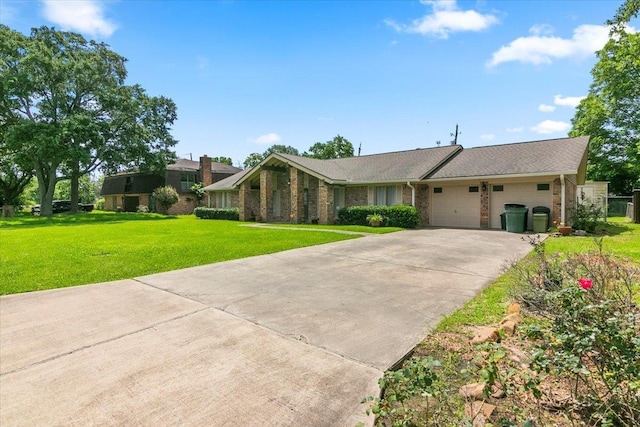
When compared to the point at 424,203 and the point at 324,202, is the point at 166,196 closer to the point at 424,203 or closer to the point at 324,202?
the point at 324,202

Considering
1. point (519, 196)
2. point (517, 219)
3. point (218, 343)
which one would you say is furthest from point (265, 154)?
point (218, 343)

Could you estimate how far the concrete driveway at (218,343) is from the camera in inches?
102

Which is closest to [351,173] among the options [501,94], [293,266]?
[501,94]

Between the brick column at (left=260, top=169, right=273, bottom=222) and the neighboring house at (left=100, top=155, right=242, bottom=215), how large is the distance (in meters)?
16.5

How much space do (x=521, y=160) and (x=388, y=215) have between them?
696cm

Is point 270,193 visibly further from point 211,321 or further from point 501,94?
point 211,321

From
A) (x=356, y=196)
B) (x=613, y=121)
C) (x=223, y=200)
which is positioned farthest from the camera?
(x=223, y=200)

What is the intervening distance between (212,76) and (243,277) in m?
12.6

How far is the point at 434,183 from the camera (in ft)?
59.5

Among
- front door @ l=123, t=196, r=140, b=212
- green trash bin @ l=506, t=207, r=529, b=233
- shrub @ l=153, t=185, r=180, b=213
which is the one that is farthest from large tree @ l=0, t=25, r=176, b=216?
green trash bin @ l=506, t=207, r=529, b=233

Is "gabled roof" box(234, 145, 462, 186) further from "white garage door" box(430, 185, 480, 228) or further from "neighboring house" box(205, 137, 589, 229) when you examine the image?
"white garage door" box(430, 185, 480, 228)

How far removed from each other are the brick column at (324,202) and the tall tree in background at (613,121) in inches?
906

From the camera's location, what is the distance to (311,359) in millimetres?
3328

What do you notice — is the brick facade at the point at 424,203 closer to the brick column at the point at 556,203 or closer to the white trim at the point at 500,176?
the white trim at the point at 500,176
